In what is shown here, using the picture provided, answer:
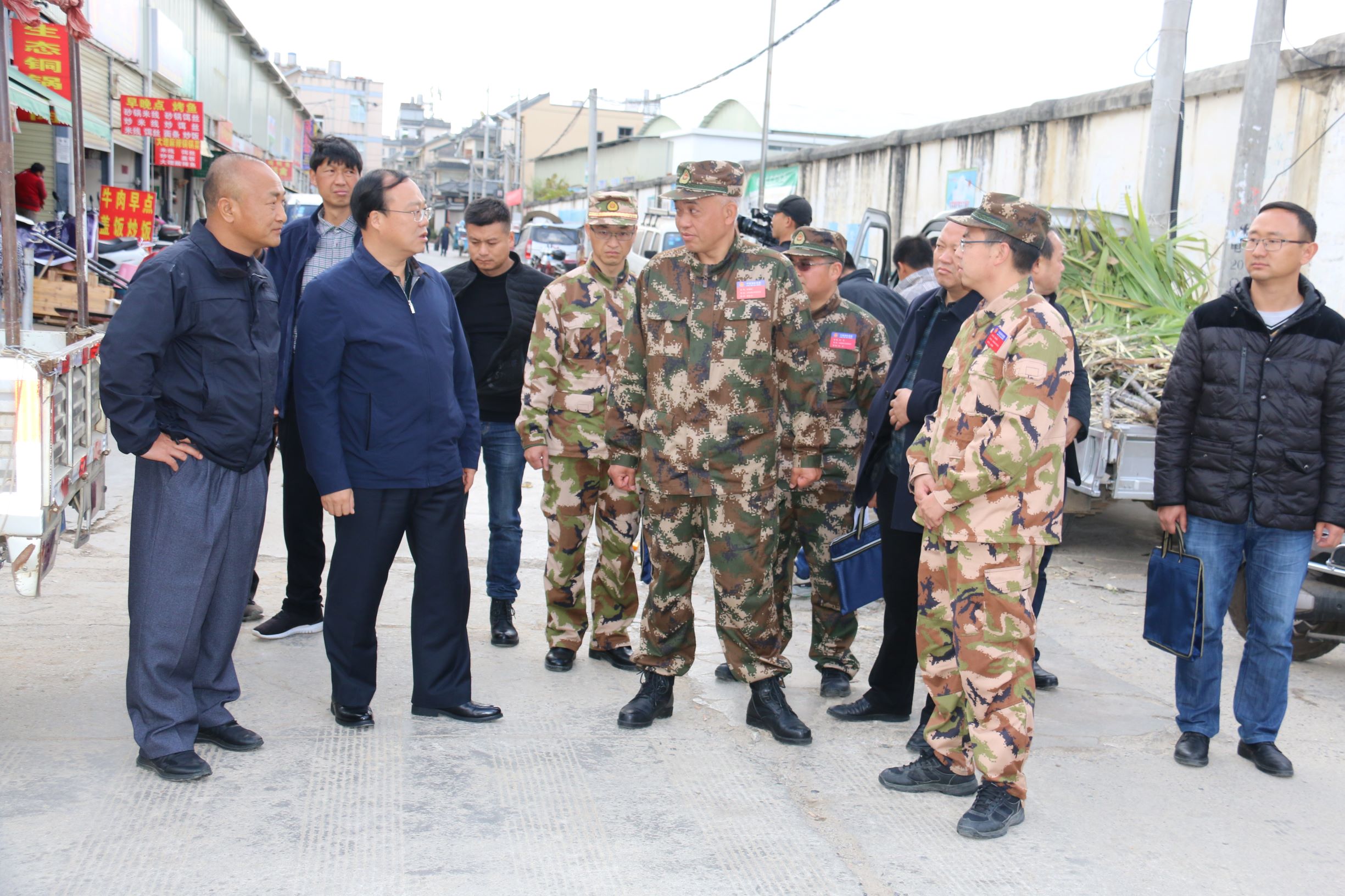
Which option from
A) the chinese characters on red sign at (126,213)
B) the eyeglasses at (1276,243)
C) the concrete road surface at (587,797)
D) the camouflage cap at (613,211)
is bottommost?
the concrete road surface at (587,797)

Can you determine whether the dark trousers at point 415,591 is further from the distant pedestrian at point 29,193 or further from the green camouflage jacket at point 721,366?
the distant pedestrian at point 29,193

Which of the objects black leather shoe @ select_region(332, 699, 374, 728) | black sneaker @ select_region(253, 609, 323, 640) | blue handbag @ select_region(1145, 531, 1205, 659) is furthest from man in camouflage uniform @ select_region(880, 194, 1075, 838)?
black sneaker @ select_region(253, 609, 323, 640)

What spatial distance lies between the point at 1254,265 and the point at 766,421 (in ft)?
5.83

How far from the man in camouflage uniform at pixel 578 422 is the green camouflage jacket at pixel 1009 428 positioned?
170 cm

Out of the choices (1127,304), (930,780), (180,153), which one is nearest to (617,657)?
(930,780)

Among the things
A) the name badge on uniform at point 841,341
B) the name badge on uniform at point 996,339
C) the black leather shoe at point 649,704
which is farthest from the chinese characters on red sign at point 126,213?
the name badge on uniform at point 996,339

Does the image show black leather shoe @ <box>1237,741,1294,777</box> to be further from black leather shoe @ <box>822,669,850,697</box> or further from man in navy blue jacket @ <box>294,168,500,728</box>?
man in navy blue jacket @ <box>294,168,500,728</box>

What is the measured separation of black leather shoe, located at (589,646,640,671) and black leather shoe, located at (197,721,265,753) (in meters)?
1.56

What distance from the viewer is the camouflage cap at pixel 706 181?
4.00 metres

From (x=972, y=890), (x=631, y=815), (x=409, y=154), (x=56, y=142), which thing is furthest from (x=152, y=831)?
(x=409, y=154)

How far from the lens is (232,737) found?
3.81 metres

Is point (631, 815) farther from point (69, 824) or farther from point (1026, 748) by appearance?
point (69, 824)

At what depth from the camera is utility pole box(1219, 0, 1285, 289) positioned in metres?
7.73

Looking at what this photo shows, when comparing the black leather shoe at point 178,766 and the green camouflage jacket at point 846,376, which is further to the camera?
the green camouflage jacket at point 846,376
